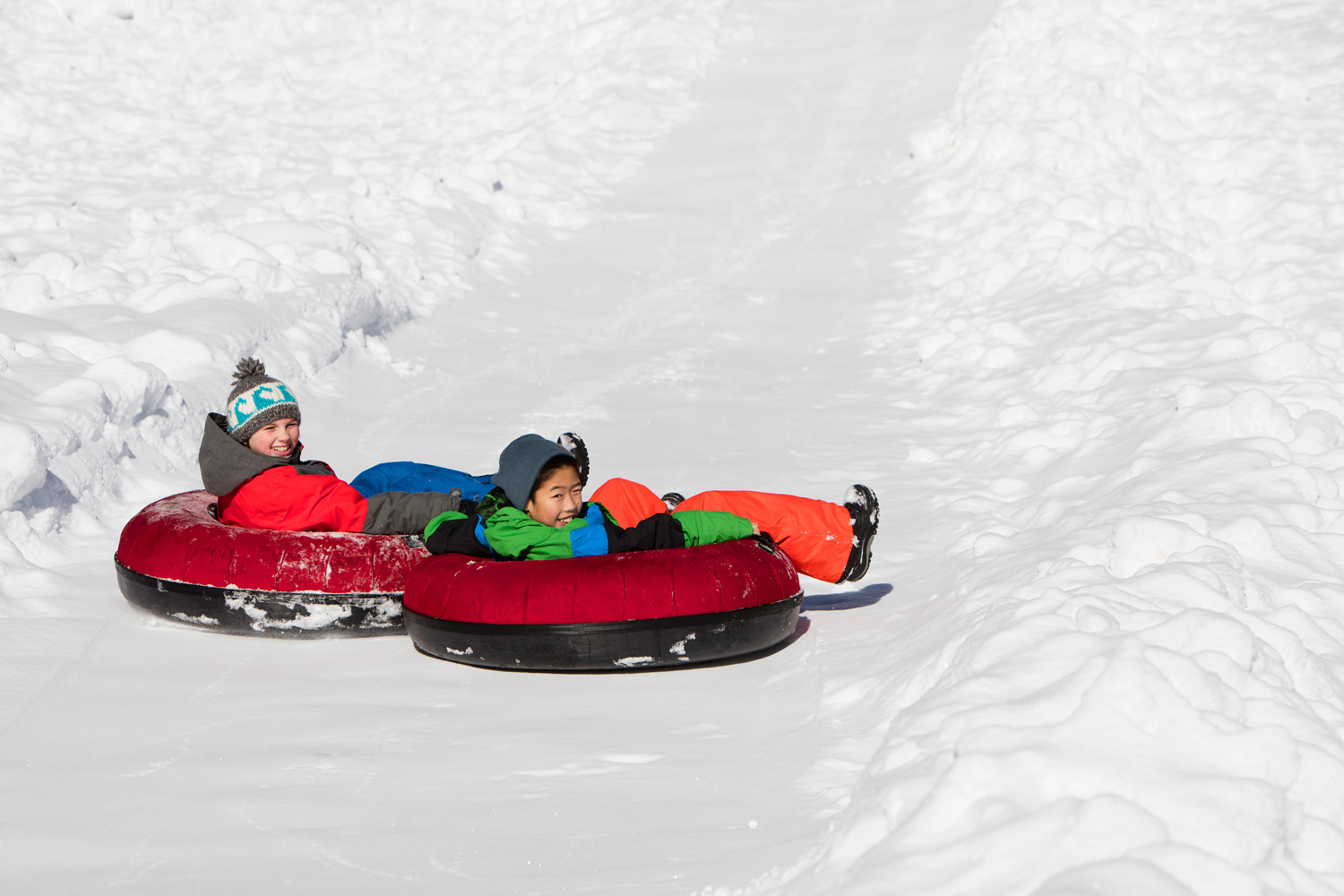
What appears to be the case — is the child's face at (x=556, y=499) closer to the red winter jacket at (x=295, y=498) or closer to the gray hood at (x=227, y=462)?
the red winter jacket at (x=295, y=498)

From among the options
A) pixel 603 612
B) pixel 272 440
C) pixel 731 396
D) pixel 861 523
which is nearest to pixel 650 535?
pixel 603 612

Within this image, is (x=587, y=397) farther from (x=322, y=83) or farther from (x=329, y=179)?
(x=322, y=83)

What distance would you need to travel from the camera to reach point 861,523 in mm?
4613

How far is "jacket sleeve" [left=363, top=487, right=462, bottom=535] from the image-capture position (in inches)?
192

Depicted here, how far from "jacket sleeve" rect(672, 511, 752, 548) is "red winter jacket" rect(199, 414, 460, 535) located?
1.01m

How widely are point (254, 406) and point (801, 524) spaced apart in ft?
7.42

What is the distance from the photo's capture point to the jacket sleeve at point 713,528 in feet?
15.1

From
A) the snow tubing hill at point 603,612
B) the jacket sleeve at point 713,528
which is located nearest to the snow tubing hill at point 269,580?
the snow tubing hill at point 603,612

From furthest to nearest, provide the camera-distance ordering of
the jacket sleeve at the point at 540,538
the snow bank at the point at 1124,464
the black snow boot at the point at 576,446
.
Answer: the black snow boot at the point at 576,446 < the jacket sleeve at the point at 540,538 < the snow bank at the point at 1124,464

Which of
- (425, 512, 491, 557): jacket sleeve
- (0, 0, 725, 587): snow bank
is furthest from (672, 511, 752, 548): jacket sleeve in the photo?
(0, 0, 725, 587): snow bank

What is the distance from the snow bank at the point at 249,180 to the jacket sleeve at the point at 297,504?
1.00 metres

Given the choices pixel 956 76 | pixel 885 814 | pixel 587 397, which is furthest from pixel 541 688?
pixel 956 76

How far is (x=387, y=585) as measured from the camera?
15.0 ft

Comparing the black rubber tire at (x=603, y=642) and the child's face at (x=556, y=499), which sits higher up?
the child's face at (x=556, y=499)
